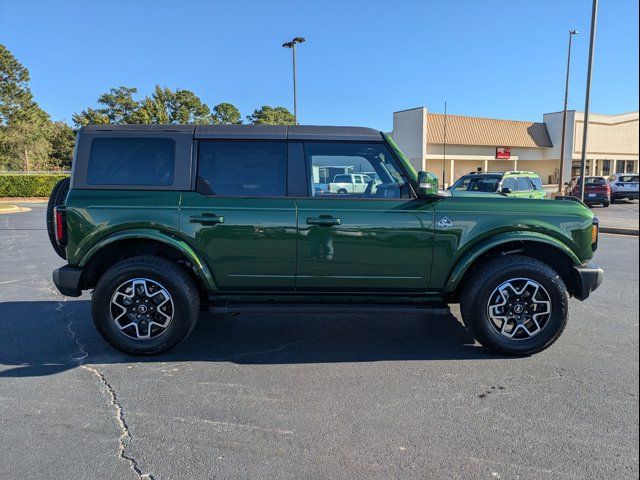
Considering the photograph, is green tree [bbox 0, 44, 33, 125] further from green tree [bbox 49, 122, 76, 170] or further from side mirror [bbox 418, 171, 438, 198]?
side mirror [bbox 418, 171, 438, 198]

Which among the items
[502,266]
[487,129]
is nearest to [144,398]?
[502,266]

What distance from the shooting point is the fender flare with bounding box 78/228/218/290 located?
3.90 metres

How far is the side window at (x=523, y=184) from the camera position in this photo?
15230 millimetres

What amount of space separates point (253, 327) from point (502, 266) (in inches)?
102

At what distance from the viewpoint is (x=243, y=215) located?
3.94m

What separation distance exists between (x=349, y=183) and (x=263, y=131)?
36.5 inches

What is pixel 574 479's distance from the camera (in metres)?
2.40

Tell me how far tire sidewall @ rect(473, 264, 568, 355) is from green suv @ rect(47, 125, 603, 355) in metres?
0.01

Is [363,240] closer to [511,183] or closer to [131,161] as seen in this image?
[131,161]

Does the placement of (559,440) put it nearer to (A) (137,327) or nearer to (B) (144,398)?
(B) (144,398)

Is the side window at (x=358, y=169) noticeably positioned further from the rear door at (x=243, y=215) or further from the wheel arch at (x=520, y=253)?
the wheel arch at (x=520, y=253)

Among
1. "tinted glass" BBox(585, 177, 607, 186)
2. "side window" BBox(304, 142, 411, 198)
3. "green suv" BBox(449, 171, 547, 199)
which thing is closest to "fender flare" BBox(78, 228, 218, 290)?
"side window" BBox(304, 142, 411, 198)

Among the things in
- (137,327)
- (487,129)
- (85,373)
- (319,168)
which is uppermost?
(487,129)

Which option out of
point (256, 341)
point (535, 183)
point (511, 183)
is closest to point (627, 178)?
point (535, 183)
